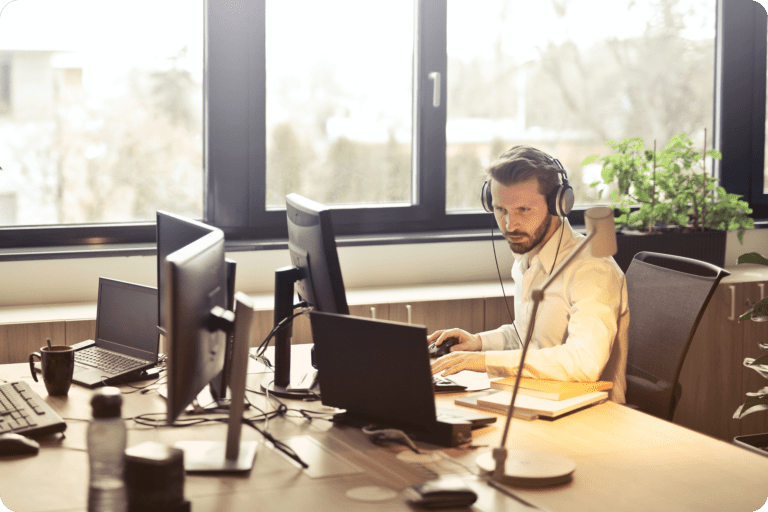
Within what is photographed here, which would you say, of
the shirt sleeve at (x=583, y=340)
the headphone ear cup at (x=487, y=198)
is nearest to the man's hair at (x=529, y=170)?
the headphone ear cup at (x=487, y=198)

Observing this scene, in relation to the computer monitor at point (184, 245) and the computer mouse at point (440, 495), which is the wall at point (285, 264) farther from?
the computer mouse at point (440, 495)

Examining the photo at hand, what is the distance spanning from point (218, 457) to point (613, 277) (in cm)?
110

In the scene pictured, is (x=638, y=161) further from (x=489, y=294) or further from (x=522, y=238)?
(x=522, y=238)

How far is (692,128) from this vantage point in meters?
3.96

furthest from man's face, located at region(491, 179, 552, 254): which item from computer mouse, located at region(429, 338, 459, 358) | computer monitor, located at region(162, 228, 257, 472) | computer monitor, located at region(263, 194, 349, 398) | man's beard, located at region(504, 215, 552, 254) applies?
computer monitor, located at region(162, 228, 257, 472)

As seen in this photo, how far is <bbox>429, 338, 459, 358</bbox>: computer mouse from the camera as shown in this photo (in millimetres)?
2174

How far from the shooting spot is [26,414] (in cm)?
172

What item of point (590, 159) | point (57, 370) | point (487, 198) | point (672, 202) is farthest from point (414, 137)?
point (57, 370)

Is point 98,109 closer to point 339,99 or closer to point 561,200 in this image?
point 339,99

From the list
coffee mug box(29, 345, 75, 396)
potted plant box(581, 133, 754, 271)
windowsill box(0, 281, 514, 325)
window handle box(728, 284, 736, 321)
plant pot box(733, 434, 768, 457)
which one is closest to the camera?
coffee mug box(29, 345, 75, 396)

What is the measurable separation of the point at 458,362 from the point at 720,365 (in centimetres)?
178

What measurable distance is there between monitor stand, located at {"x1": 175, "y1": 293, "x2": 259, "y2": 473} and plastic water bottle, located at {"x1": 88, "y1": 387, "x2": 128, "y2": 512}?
0.17m

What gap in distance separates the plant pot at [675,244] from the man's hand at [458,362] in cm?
146

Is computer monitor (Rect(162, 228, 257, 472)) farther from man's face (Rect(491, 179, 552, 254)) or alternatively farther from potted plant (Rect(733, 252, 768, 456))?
potted plant (Rect(733, 252, 768, 456))
